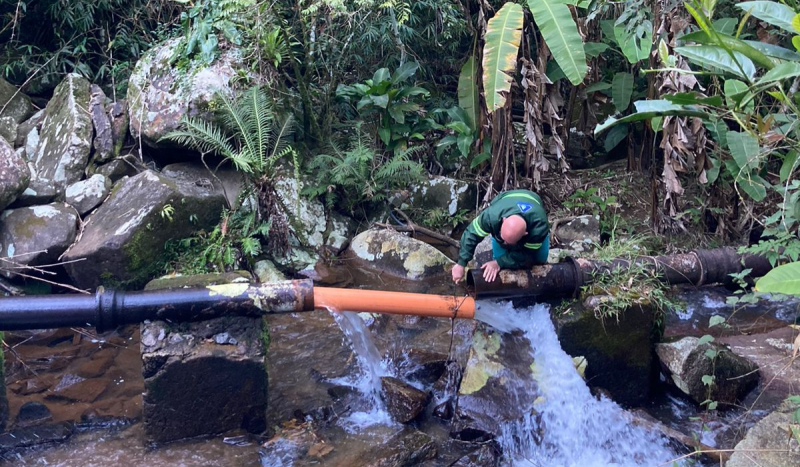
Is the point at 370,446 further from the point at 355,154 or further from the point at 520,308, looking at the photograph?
the point at 355,154

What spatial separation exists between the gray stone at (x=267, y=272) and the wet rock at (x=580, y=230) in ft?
10.3

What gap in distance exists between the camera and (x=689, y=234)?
6.52 meters

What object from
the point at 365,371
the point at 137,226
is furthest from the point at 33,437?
the point at 365,371

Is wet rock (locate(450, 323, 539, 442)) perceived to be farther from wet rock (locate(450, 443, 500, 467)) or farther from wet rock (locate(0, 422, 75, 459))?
wet rock (locate(0, 422, 75, 459))

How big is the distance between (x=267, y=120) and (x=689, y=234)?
4.78 metres

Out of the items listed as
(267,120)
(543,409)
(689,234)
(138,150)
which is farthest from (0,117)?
(689,234)

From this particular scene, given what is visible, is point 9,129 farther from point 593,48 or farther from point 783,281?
point 783,281

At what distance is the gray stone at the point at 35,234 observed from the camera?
5.70 meters

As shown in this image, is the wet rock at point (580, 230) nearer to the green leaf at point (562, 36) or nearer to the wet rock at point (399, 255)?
A: the wet rock at point (399, 255)

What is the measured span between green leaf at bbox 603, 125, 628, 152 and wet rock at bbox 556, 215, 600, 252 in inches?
47.3

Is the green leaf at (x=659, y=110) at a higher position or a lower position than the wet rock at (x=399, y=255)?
higher

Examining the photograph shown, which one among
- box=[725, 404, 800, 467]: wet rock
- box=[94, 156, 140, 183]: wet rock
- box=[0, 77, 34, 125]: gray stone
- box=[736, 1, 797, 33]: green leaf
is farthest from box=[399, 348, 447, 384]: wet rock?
box=[0, 77, 34, 125]: gray stone

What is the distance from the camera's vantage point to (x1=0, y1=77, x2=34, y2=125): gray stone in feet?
23.8

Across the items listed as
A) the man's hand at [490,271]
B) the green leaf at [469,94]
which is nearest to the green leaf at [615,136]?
the green leaf at [469,94]
